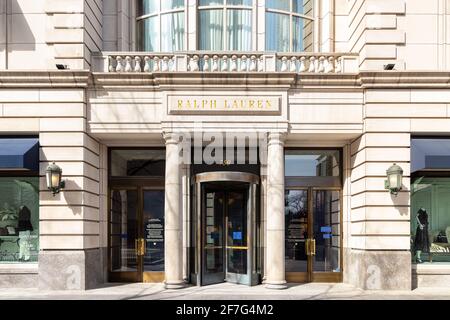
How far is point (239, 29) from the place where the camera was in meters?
13.8

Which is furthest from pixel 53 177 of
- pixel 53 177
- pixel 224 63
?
pixel 224 63

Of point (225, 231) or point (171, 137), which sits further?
point (225, 231)

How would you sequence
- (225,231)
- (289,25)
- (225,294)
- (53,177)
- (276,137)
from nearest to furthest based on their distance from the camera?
(225,294) → (53,177) → (276,137) → (225,231) → (289,25)

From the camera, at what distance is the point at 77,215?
12.1 m

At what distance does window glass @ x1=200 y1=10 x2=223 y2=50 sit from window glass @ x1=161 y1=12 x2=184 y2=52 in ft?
2.15

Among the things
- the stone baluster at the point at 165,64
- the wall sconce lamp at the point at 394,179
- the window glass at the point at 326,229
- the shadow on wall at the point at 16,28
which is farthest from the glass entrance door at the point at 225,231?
the shadow on wall at the point at 16,28

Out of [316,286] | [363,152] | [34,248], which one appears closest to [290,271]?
[316,286]

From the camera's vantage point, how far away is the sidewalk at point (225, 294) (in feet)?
36.5

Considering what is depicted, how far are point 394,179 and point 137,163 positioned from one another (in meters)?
7.65

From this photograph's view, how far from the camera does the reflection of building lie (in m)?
12.2

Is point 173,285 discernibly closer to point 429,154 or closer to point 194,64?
point 194,64

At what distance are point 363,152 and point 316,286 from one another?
4111 millimetres

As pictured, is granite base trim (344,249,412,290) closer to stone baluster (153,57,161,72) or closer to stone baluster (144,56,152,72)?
stone baluster (153,57,161,72)

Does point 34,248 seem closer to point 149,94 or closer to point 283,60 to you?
point 149,94
